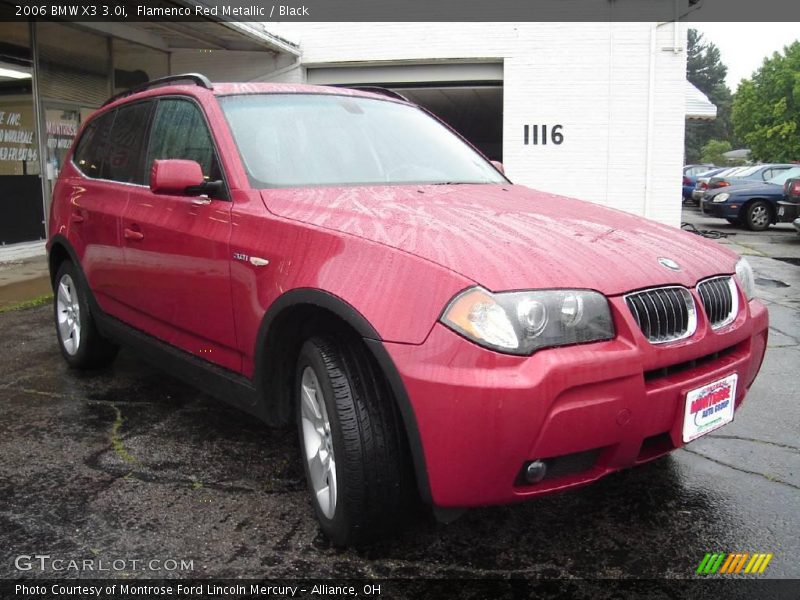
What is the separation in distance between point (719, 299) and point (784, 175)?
15.8m

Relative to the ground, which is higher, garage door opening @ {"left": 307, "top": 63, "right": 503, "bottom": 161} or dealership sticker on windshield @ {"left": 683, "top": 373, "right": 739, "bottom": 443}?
garage door opening @ {"left": 307, "top": 63, "right": 503, "bottom": 161}

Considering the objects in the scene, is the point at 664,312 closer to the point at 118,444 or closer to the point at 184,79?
the point at 118,444

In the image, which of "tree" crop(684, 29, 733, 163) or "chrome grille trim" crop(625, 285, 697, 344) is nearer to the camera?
"chrome grille trim" crop(625, 285, 697, 344)

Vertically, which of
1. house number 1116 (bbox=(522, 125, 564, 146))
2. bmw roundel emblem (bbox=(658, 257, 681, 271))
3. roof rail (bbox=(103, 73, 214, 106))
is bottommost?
bmw roundel emblem (bbox=(658, 257, 681, 271))

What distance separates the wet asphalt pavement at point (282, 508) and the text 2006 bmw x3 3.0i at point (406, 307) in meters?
0.26

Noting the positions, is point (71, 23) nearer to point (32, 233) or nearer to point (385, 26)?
point (32, 233)

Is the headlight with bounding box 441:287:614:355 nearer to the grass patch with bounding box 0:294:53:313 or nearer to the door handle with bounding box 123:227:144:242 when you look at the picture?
the door handle with bounding box 123:227:144:242

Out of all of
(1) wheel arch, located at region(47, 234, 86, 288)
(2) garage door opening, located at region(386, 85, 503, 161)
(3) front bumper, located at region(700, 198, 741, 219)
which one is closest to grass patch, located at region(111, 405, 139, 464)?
(1) wheel arch, located at region(47, 234, 86, 288)

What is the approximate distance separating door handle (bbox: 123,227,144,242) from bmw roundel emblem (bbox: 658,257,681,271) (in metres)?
2.49

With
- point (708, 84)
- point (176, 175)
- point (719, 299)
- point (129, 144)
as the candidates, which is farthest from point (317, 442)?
point (708, 84)

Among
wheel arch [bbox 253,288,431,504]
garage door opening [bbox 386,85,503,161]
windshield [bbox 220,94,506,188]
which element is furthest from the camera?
garage door opening [bbox 386,85,503,161]

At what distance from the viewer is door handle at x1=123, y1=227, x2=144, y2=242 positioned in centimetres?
371

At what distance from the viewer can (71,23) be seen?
10.3m

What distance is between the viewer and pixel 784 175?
1631 cm
